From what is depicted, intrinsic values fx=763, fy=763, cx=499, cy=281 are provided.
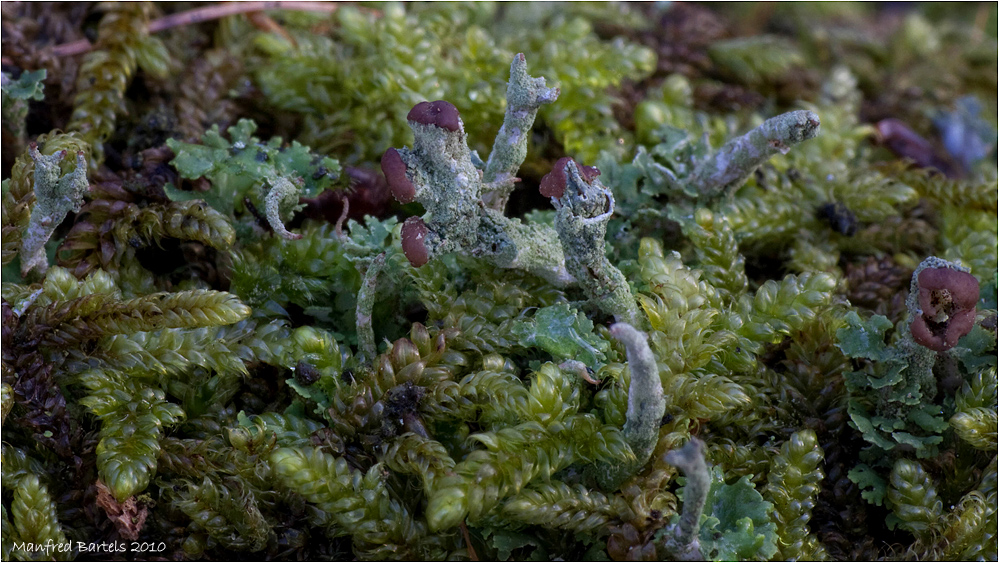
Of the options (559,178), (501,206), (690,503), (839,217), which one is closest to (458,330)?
(501,206)

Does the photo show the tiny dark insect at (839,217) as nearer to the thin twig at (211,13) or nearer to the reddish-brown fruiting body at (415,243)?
the reddish-brown fruiting body at (415,243)

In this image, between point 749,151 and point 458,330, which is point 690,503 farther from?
point 749,151

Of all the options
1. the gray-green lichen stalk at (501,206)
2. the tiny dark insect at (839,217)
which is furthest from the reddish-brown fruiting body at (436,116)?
the tiny dark insect at (839,217)

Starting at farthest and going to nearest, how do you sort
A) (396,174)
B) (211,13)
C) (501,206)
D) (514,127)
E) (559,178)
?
1. (211,13)
2. (501,206)
3. (514,127)
4. (559,178)
5. (396,174)

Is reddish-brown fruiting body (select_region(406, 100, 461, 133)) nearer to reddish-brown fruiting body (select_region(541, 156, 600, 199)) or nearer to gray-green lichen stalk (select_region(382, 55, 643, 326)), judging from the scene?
gray-green lichen stalk (select_region(382, 55, 643, 326))

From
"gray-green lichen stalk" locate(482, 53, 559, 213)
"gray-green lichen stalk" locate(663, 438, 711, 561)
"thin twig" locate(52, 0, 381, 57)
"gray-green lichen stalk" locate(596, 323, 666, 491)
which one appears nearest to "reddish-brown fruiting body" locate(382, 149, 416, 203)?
"gray-green lichen stalk" locate(482, 53, 559, 213)

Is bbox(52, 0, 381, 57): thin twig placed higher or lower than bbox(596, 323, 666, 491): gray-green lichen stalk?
higher
